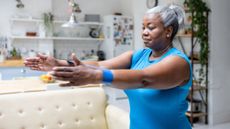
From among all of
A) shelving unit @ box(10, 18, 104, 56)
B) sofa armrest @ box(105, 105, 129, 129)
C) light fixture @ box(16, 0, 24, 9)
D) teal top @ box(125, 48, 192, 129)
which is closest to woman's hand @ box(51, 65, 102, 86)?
teal top @ box(125, 48, 192, 129)

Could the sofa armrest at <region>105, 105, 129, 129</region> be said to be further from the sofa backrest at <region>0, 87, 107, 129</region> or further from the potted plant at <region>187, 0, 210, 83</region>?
the potted plant at <region>187, 0, 210, 83</region>

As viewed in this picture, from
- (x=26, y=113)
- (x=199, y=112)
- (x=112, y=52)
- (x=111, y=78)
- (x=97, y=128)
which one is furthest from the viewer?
(x=112, y=52)

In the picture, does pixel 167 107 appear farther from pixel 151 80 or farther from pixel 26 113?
pixel 26 113

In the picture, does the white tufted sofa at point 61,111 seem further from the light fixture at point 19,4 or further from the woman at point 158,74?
the light fixture at point 19,4

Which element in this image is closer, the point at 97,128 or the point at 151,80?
the point at 151,80

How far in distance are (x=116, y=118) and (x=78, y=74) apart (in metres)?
1.79

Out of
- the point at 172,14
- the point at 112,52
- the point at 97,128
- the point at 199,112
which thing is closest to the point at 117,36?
the point at 112,52

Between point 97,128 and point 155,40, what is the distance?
1741 mm

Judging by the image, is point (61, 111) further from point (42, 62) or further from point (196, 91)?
point (196, 91)

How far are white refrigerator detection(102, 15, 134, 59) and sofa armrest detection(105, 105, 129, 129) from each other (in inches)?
162

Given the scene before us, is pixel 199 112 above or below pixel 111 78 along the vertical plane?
below

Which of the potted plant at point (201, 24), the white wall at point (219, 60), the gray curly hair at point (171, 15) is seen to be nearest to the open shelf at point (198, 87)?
the white wall at point (219, 60)

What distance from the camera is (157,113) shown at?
46.1 inches

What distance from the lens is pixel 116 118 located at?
2.52 meters
